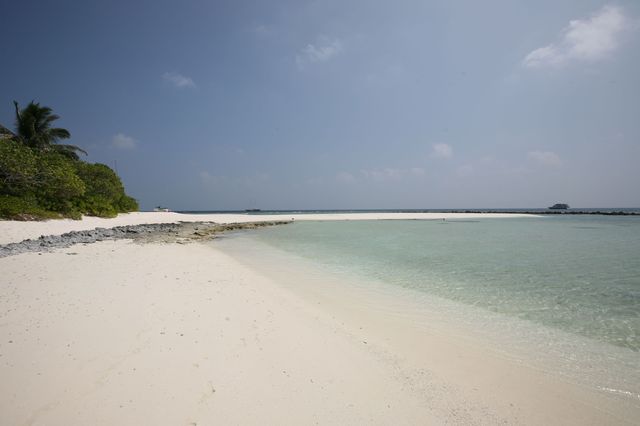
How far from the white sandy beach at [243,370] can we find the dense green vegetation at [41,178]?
63.3ft

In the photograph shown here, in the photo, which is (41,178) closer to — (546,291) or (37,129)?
(37,129)

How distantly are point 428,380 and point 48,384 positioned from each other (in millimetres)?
4334

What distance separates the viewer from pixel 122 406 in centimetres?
263

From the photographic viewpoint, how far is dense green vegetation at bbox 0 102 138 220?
18656mm

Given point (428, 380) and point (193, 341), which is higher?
point (193, 341)

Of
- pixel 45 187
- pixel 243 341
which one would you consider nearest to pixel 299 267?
pixel 243 341

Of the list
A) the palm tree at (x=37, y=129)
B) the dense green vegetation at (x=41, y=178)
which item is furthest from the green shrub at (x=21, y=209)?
the palm tree at (x=37, y=129)

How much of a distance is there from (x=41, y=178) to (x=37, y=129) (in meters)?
17.4

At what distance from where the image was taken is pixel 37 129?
32.0 metres

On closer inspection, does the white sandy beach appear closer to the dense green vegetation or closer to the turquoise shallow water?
the turquoise shallow water

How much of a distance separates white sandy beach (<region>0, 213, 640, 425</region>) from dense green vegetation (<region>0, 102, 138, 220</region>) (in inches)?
759

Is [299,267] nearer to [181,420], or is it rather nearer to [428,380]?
[428,380]

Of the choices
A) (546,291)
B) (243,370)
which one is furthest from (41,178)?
(546,291)

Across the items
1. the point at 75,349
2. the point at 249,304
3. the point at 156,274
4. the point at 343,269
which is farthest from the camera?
the point at 343,269
